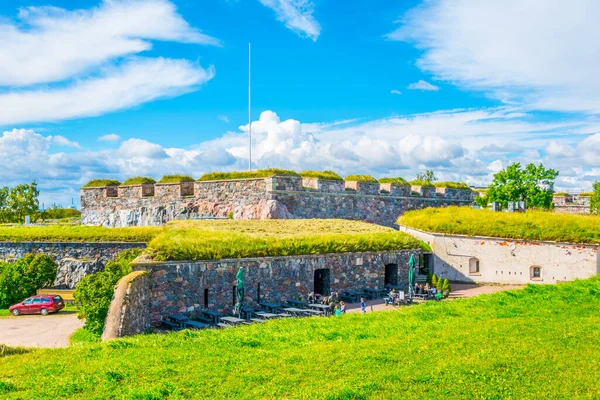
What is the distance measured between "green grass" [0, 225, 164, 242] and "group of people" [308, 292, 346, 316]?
907 centimetres

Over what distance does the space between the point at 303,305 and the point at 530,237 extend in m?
11.4

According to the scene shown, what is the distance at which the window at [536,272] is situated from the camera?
23.6m

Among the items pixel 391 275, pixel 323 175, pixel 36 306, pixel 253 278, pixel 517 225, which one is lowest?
pixel 36 306

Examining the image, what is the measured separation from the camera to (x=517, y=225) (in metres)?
24.0

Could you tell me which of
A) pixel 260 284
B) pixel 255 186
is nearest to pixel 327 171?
pixel 255 186

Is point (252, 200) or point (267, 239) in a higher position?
point (252, 200)

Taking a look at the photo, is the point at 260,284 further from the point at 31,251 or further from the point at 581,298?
the point at 31,251

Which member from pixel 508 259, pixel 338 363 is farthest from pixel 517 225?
pixel 338 363

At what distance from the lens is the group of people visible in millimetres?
17925

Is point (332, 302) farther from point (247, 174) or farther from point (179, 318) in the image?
point (247, 174)

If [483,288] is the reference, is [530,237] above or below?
above

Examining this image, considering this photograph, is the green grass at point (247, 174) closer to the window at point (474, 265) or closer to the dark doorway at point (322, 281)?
the dark doorway at point (322, 281)

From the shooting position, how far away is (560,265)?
76.3 ft

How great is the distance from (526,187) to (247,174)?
17.8 m
